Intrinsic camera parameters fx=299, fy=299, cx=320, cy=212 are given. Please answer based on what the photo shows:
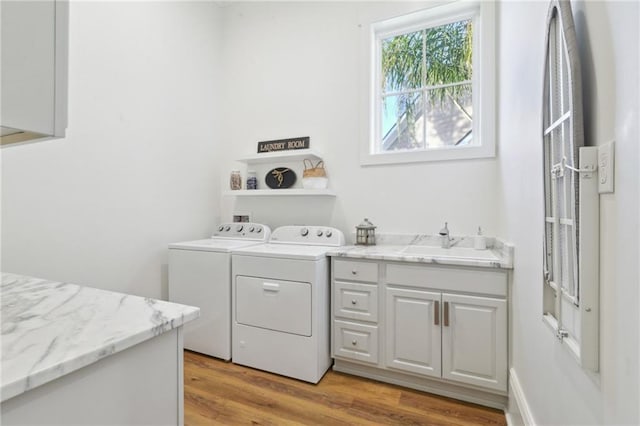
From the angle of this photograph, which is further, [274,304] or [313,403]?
[274,304]

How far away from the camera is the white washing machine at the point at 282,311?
2.02 meters

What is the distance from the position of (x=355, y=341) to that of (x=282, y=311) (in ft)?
1.78

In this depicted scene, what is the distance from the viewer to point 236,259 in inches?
88.6

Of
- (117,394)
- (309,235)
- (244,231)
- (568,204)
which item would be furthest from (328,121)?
(117,394)

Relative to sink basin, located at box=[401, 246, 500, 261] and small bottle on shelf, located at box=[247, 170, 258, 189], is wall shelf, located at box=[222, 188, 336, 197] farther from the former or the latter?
sink basin, located at box=[401, 246, 500, 261]

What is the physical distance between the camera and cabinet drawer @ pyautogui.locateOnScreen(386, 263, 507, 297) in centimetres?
171

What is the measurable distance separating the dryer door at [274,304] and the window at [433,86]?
1.23 metres

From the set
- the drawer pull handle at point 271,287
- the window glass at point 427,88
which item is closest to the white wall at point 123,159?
the drawer pull handle at point 271,287

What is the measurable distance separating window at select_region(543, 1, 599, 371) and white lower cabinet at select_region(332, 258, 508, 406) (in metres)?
0.72

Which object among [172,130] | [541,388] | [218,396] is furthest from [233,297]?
[541,388]

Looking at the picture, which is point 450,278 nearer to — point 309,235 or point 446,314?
point 446,314

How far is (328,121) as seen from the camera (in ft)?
8.87

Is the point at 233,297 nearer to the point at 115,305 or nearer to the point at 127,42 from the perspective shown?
the point at 115,305

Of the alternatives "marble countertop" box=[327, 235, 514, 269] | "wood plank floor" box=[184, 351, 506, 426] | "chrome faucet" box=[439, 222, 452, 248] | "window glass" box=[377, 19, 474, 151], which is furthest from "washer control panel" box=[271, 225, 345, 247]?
"wood plank floor" box=[184, 351, 506, 426]
